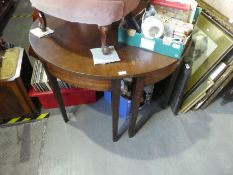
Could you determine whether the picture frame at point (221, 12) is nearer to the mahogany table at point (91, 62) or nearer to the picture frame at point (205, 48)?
the picture frame at point (205, 48)

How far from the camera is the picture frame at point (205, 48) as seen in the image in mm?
1253

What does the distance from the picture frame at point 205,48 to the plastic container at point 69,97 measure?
72cm

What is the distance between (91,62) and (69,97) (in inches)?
25.2

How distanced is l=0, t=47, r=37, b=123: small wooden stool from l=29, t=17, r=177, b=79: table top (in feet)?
1.16

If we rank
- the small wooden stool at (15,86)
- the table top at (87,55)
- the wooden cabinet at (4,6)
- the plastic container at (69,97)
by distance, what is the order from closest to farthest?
1. the table top at (87,55)
2. the small wooden stool at (15,86)
3. the plastic container at (69,97)
4. the wooden cabinet at (4,6)

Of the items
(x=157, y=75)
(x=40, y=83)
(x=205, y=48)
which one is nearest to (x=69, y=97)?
(x=40, y=83)

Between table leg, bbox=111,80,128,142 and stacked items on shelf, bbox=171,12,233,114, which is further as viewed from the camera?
stacked items on shelf, bbox=171,12,233,114

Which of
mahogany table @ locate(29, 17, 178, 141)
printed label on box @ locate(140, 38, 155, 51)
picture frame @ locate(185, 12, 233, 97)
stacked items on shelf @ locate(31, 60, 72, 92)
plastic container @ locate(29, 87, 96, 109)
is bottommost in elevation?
plastic container @ locate(29, 87, 96, 109)

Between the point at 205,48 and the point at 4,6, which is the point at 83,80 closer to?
the point at 205,48

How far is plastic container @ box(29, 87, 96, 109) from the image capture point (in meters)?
1.40

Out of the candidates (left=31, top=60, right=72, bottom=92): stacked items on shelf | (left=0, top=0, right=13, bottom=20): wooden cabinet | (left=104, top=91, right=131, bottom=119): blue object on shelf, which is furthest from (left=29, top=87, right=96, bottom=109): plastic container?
(left=0, top=0, right=13, bottom=20): wooden cabinet

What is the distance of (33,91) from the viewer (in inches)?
54.8

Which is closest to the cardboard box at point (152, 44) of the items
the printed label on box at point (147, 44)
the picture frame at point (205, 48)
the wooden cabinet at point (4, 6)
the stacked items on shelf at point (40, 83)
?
the printed label on box at point (147, 44)

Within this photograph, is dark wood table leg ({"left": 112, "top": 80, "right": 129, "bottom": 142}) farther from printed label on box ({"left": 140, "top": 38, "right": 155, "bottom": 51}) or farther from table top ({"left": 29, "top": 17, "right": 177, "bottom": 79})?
printed label on box ({"left": 140, "top": 38, "right": 155, "bottom": 51})
